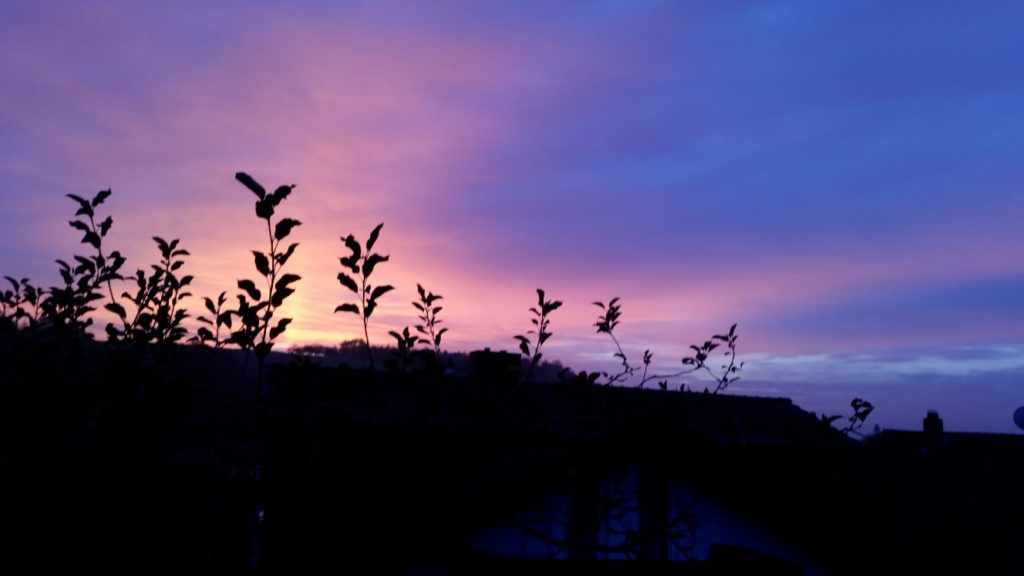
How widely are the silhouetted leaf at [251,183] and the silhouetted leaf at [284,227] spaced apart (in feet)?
0.50

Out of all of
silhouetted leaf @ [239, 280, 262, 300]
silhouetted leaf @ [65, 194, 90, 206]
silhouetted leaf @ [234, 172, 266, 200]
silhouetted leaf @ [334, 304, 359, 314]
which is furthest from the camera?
silhouetted leaf @ [65, 194, 90, 206]

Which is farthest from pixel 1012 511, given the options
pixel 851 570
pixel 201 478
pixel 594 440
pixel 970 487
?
pixel 201 478

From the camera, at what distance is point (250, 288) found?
3609mm

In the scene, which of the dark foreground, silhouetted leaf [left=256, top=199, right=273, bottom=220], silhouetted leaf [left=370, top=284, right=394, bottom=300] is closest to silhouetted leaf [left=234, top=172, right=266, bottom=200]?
silhouetted leaf [left=256, top=199, right=273, bottom=220]

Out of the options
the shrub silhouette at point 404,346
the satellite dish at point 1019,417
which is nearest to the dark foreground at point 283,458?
the shrub silhouette at point 404,346

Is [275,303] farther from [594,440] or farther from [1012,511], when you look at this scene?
[1012,511]

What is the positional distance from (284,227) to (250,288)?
33 centimetres

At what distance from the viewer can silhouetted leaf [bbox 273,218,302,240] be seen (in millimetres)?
3504

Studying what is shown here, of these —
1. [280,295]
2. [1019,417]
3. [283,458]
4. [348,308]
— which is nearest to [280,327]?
[280,295]

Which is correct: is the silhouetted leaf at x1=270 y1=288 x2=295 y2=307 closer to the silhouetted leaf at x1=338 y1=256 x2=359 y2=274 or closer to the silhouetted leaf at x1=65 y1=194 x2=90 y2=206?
the silhouetted leaf at x1=338 y1=256 x2=359 y2=274

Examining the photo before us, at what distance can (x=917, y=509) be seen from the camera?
18016 millimetres

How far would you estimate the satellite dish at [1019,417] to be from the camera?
21.8m

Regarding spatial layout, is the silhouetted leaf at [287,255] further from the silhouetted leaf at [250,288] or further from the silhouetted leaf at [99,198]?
the silhouetted leaf at [99,198]

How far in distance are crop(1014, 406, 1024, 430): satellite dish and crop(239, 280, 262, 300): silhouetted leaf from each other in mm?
23604
